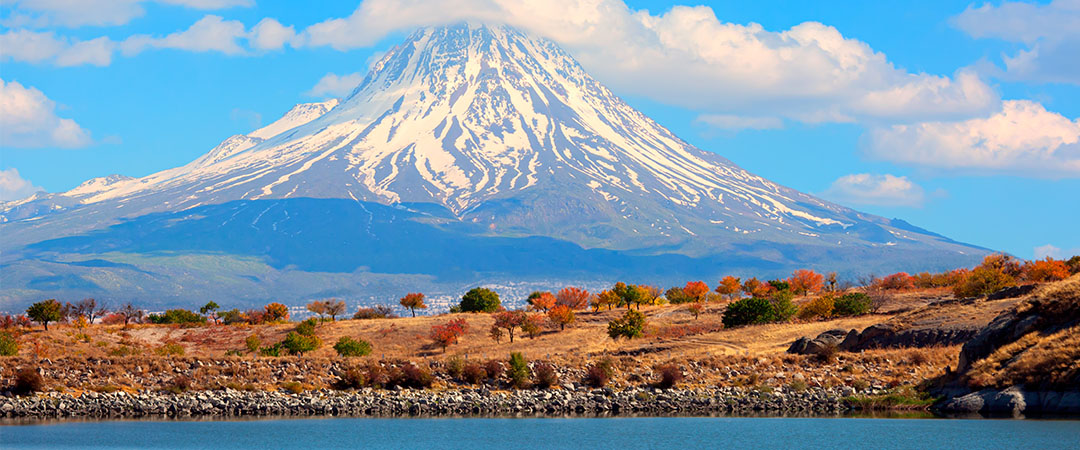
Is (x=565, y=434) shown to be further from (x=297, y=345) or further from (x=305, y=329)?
(x=305, y=329)

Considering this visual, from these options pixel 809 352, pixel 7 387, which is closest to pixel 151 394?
pixel 7 387

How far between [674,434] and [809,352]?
55.2 ft

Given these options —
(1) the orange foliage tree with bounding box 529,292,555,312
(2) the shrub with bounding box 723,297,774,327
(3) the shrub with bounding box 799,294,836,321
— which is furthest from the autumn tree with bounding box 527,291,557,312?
(3) the shrub with bounding box 799,294,836,321

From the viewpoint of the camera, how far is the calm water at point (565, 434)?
131 ft

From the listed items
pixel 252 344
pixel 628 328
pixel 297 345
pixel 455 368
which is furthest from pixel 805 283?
pixel 455 368

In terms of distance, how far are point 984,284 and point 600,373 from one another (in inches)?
1229

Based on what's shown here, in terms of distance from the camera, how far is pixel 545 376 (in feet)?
187

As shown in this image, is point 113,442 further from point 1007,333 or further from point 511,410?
point 1007,333

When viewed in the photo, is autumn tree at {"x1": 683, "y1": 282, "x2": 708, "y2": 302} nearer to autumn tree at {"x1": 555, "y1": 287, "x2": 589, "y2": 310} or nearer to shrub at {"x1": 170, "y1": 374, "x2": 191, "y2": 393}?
autumn tree at {"x1": 555, "y1": 287, "x2": 589, "y2": 310}

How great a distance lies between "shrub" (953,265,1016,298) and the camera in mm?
73812

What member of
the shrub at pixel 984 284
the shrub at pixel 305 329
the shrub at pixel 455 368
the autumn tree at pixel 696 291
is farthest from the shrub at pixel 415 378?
the autumn tree at pixel 696 291

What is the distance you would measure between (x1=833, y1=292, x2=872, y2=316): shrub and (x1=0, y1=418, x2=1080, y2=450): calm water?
103 ft

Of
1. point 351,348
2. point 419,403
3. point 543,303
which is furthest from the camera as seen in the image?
point 543,303

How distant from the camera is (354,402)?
54.3 metres
